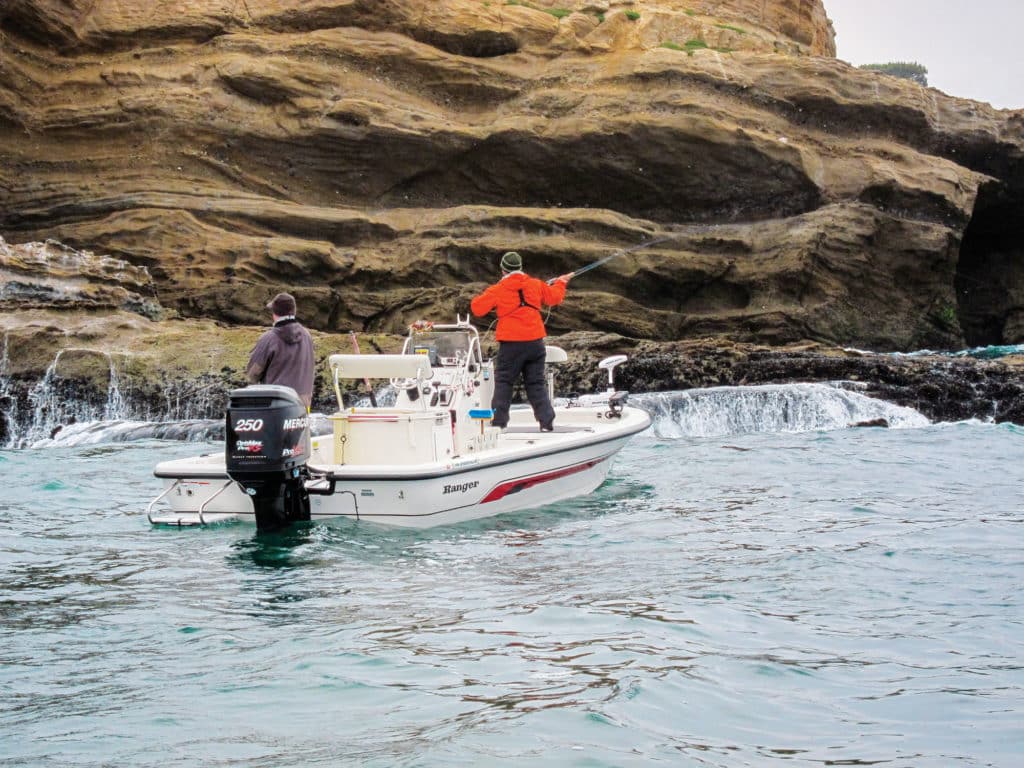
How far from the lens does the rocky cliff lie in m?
22.6

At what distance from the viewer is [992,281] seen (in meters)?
31.7

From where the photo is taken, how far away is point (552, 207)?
2569 cm

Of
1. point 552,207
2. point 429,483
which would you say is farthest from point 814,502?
point 552,207

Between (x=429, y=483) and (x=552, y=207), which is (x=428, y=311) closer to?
(x=552, y=207)

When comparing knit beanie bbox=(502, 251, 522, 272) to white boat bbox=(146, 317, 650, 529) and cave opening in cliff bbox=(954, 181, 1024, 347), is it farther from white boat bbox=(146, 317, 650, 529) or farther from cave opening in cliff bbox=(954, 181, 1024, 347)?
cave opening in cliff bbox=(954, 181, 1024, 347)

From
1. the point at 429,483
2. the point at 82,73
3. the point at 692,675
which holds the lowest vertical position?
the point at 692,675

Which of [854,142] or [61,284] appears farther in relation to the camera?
[854,142]

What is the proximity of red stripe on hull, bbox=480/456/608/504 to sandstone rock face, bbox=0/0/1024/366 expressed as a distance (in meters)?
12.3

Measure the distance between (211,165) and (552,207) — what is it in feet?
24.6

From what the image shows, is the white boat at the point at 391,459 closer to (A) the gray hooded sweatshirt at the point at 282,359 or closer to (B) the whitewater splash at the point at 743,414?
(A) the gray hooded sweatshirt at the point at 282,359

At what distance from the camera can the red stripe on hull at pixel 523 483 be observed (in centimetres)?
920

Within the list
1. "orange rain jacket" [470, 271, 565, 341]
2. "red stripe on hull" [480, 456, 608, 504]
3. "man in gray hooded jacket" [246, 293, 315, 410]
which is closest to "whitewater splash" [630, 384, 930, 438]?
"red stripe on hull" [480, 456, 608, 504]

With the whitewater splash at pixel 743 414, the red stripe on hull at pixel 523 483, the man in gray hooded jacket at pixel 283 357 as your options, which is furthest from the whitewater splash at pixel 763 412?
Result: the man in gray hooded jacket at pixel 283 357

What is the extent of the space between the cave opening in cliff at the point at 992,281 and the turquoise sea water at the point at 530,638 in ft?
76.7
